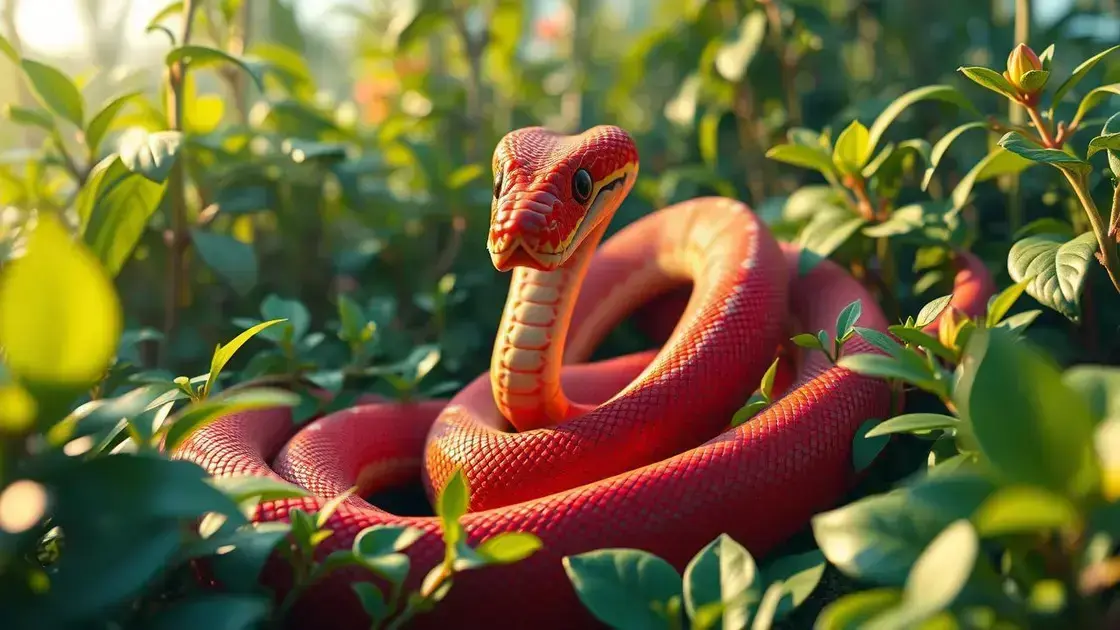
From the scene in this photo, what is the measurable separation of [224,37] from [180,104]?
104 centimetres

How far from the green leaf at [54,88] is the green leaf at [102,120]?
70mm

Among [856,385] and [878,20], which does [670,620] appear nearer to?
[856,385]

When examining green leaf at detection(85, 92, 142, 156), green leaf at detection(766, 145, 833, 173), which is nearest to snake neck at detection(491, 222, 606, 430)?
green leaf at detection(766, 145, 833, 173)

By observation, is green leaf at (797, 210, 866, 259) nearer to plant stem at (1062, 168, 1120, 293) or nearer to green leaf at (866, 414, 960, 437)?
plant stem at (1062, 168, 1120, 293)

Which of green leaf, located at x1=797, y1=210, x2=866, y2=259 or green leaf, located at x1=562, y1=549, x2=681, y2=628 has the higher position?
green leaf, located at x1=797, y1=210, x2=866, y2=259

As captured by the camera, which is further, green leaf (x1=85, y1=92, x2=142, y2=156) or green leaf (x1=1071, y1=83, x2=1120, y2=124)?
green leaf (x1=85, y1=92, x2=142, y2=156)

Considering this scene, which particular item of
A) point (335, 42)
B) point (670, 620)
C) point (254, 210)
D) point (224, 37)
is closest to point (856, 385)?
point (670, 620)

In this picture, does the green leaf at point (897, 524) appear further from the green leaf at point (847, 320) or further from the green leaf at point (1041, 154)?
the green leaf at point (1041, 154)

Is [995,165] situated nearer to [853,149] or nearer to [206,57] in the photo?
[853,149]

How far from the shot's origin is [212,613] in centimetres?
113

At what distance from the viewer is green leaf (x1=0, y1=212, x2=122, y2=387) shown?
0.95 meters

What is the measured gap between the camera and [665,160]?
380 cm

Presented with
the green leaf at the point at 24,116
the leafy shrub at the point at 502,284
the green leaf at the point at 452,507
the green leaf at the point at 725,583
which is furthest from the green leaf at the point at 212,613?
the green leaf at the point at 24,116

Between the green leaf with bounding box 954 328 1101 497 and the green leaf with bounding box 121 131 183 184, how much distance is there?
182 cm
